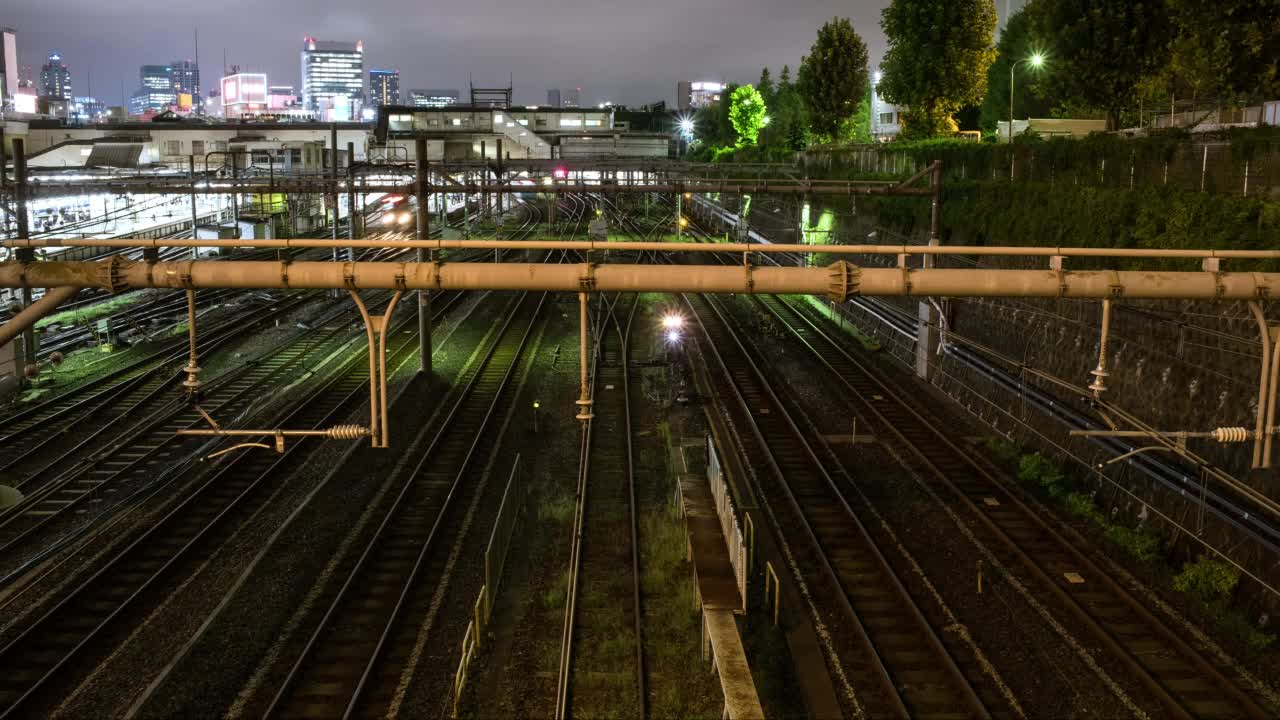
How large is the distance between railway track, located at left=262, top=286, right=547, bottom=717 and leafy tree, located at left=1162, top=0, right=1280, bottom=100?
16062 millimetres

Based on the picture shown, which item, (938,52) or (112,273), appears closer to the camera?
(112,273)

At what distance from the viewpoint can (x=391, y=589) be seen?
481 inches

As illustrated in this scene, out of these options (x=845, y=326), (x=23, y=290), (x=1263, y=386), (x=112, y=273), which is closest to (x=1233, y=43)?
(x=845, y=326)

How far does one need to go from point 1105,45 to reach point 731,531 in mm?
19768

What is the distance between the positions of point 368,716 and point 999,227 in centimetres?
1873

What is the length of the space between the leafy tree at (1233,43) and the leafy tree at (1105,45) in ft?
13.8

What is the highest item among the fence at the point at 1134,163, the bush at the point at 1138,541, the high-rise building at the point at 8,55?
the high-rise building at the point at 8,55

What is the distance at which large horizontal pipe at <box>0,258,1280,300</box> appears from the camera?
24.5 feet

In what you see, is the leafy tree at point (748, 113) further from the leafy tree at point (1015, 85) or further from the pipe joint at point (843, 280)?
the pipe joint at point (843, 280)

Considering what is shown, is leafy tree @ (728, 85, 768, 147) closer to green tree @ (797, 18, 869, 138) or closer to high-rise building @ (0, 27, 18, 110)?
green tree @ (797, 18, 869, 138)

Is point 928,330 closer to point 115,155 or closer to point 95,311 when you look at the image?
point 95,311

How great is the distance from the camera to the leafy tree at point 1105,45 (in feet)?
82.2

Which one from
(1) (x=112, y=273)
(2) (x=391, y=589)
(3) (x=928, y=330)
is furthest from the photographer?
(3) (x=928, y=330)

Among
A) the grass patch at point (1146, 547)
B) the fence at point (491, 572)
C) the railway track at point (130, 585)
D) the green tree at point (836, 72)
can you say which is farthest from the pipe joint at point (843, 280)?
the green tree at point (836, 72)
